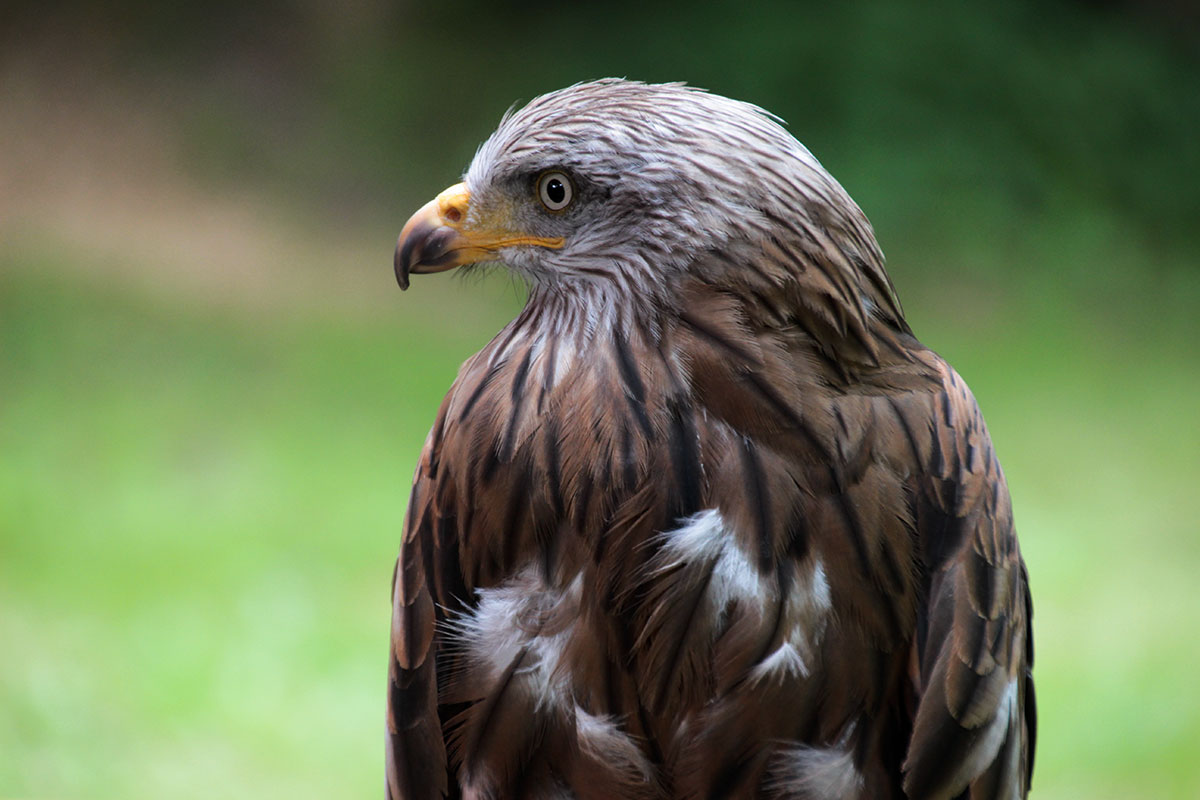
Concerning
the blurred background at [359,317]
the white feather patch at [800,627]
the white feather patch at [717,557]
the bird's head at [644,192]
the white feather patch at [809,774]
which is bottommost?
the white feather patch at [809,774]

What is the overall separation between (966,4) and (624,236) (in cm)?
696

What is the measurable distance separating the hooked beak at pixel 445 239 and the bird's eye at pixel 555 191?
11 cm

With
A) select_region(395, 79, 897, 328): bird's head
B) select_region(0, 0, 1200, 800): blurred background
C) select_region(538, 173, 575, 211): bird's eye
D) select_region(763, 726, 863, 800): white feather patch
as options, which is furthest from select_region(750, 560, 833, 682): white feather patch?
select_region(0, 0, 1200, 800): blurred background

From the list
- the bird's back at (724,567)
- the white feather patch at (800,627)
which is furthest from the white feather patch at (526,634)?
the white feather patch at (800,627)

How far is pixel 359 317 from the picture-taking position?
7160 millimetres

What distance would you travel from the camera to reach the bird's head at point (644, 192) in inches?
75.9

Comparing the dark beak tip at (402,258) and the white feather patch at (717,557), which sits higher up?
the dark beak tip at (402,258)

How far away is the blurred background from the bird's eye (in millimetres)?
3006

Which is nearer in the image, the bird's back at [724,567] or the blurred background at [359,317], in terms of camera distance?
the bird's back at [724,567]

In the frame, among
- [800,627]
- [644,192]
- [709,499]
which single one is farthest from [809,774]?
[644,192]

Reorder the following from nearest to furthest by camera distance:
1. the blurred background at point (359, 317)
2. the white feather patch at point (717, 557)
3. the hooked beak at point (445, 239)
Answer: the white feather patch at point (717, 557) < the hooked beak at point (445, 239) < the blurred background at point (359, 317)

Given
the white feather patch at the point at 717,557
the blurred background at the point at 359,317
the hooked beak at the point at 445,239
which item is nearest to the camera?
the white feather patch at the point at 717,557

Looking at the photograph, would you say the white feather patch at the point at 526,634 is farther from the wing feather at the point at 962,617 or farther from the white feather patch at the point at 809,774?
the wing feather at the point at 962,617

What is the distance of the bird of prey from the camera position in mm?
1935
